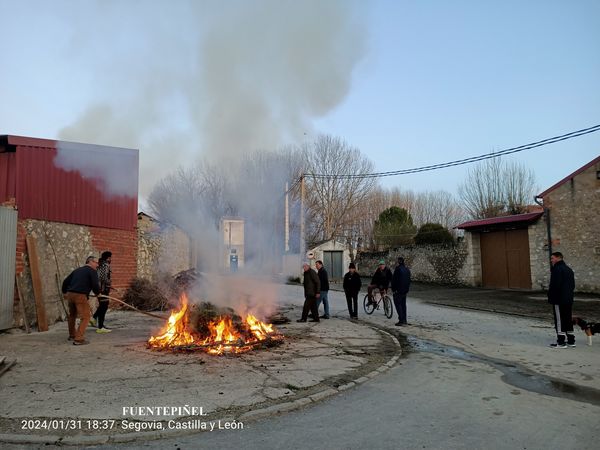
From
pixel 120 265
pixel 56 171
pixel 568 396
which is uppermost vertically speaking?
pixel 56 171

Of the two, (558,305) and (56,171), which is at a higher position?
(56,171)

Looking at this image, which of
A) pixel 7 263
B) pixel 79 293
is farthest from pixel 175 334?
pixel 7 263

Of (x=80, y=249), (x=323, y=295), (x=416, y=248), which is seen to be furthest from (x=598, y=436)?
(x=416, y=248)

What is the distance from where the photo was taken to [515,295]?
17594 mm

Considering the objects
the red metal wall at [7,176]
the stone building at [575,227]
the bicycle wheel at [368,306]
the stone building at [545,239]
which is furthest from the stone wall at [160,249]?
the stone building at [575,227]

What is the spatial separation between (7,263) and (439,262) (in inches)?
834

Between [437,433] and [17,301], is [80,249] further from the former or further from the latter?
[437,433]

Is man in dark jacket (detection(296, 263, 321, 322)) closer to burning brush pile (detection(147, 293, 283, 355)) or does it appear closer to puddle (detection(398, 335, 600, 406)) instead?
burning brush pile (detection(147, 293, 283, 355))

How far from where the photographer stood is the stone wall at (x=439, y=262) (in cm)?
2284

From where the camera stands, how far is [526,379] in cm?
561

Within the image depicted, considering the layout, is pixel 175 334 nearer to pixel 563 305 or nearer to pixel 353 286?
pixel 353 286

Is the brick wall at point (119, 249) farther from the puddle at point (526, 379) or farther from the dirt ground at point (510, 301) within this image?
the dirt ground at point (510, 301)

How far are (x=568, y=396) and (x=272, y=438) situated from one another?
3442mm

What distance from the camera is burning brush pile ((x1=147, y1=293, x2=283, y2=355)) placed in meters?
7.16
